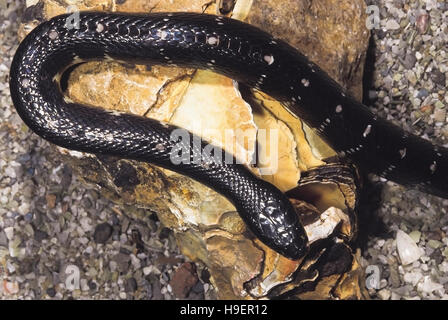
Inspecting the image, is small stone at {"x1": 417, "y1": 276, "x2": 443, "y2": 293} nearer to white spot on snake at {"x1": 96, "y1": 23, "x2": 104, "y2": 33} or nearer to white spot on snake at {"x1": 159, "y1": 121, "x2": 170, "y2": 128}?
white spot on snake at {"x1": 159, "y1": 121, "x2": 170, "y2": 128}

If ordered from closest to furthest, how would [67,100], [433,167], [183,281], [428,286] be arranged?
[67,100] < [433,167] < [428,286] < [183,281]

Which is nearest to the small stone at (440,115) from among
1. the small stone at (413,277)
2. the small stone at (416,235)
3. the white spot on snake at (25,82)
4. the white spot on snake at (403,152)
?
the white spot on snake at (403,152)

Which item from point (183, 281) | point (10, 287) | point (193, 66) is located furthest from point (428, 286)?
point (10, 287)

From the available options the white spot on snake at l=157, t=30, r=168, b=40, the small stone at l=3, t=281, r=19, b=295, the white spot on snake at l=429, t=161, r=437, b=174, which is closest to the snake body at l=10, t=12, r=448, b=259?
the white spot on snake at l=157, t=30, r=168, b=40

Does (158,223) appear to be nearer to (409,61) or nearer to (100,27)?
(100,27)

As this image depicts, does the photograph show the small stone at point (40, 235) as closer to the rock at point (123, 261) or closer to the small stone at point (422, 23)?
the rock at point (123, 261)

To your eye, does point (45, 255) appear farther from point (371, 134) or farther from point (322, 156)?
point (371, 134)
